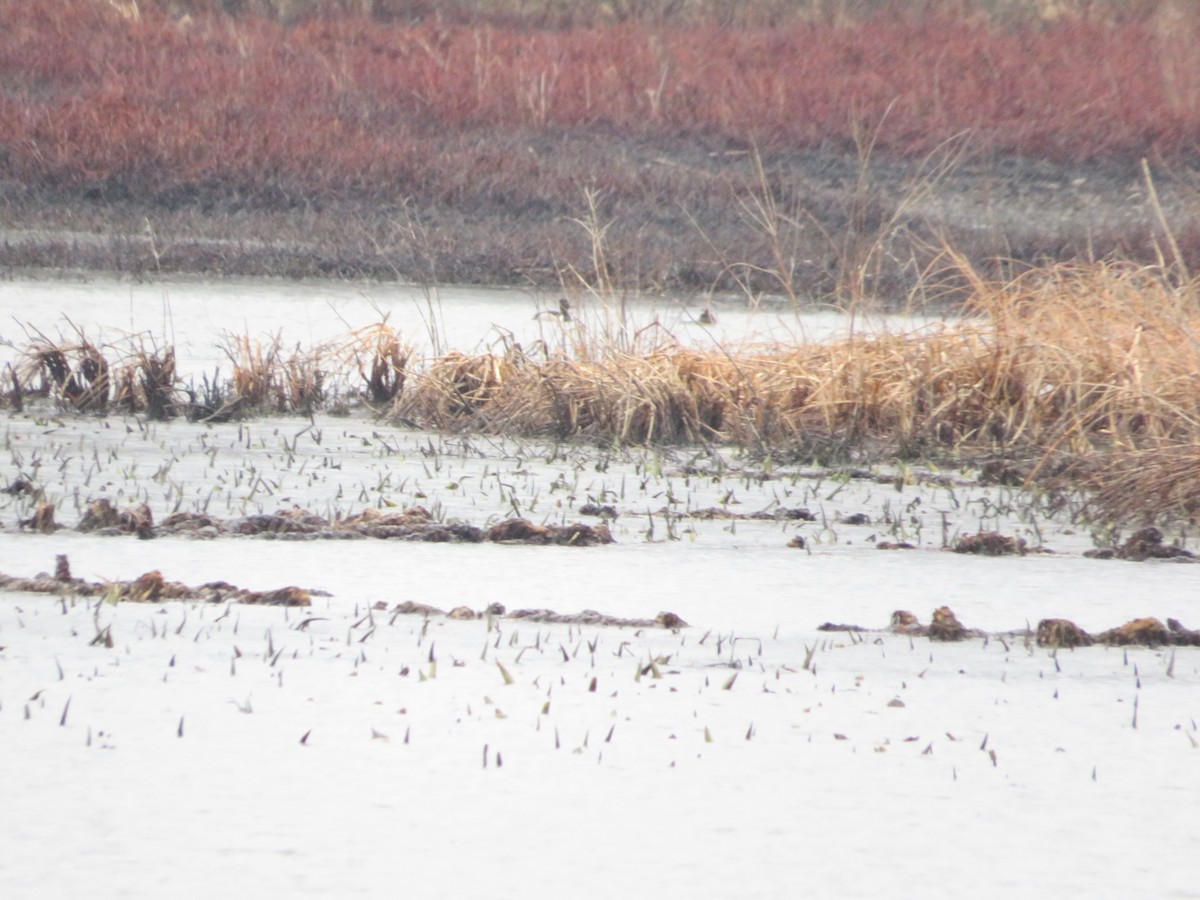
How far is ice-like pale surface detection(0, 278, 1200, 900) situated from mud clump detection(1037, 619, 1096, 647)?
138 millimetres

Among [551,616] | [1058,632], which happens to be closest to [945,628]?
[1058,632]

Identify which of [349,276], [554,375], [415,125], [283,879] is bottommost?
[283,879]

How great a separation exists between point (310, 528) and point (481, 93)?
46.7ft

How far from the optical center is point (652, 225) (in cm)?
1505

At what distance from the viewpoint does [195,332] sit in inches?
389

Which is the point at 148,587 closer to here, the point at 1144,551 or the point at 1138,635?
the point at 1138,635

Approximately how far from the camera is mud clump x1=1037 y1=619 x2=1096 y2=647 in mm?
3705

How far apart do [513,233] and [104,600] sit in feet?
36.2

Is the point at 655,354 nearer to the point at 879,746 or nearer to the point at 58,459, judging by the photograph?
the point at 58,459

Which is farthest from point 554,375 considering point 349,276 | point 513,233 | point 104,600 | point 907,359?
point 513,233

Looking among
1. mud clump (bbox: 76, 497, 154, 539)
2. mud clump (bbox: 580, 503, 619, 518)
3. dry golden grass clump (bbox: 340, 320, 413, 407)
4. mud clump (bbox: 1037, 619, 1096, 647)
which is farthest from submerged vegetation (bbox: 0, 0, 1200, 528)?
mud clump (bbox: 76, 497, 154, 539)

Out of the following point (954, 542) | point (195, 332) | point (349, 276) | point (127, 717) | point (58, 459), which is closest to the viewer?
point (127, 717)

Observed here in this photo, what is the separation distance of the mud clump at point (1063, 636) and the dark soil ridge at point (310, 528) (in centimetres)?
144

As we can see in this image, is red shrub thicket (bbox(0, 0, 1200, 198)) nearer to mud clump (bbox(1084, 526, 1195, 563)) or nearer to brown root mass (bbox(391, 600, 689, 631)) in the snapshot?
mud clump (bbox(1084, 526, 1195, 563))
